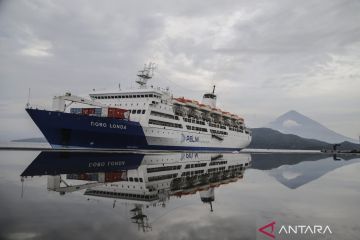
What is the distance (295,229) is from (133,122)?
33147mm

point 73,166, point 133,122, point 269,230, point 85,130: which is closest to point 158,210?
point 269,230

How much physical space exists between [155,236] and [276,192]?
853 centimetres

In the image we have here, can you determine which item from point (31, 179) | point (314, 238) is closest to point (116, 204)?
point (314, 238)

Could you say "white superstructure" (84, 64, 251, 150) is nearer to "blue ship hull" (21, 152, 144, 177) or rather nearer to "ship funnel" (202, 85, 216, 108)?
"ship funnel" (202, 85, 216, 108)

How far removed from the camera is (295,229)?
702 centimetres

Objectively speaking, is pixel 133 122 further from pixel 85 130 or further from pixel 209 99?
pixel 209 99

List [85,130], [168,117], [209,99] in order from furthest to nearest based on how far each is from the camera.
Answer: [209,99]
[168,117]
[85,130]

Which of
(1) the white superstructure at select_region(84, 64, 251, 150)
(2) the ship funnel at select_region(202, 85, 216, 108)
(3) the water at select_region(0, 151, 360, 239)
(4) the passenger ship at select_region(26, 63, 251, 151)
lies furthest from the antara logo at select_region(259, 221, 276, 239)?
(2) the ship funnel at select_region(202, 85, 216, 108)

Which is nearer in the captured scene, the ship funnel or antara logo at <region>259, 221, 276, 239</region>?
antara logo at <region>259, 221, 276, 239</region>

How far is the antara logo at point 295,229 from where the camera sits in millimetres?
6676

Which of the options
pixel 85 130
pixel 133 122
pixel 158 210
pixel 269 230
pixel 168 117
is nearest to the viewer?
pixel 269 230

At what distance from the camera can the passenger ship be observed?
113 feet

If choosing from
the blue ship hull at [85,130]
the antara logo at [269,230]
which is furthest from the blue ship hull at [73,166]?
the antara logo at [269,230]

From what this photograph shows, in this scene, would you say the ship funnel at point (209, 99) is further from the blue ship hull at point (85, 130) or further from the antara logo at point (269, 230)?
the antara logo at point (269, 230)
